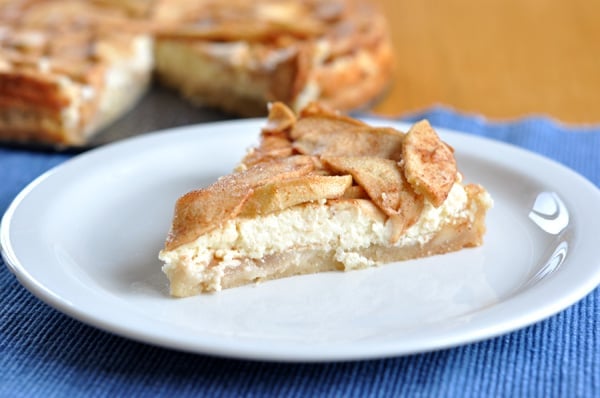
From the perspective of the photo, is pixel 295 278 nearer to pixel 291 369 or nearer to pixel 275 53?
pixel 291 369

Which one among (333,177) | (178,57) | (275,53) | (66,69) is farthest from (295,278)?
(178,57)

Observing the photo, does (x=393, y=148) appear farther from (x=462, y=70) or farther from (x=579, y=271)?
(x=462, y=70)

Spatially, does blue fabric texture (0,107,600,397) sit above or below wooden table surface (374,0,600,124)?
above

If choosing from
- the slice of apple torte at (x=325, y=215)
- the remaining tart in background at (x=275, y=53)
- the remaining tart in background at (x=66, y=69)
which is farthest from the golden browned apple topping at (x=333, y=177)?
the remaining tart in background at (x=66, y=69)

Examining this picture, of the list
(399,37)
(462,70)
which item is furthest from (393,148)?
(399,37)

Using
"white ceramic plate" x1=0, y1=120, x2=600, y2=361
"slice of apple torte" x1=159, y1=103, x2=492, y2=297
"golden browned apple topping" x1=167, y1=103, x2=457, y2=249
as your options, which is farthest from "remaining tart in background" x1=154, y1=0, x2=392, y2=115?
"slice of apple torte" x1=159, y1=103, x2=492, y2=297

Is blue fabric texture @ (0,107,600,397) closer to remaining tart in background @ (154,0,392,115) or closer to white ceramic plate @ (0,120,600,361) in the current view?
white ceramic plate @ (0,120,600,361)
